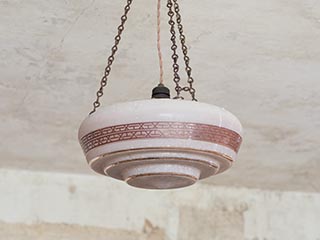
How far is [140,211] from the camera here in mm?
3379

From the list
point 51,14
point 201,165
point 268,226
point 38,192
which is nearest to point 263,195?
point 268,226

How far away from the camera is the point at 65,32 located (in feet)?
6.30

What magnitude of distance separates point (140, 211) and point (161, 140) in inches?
88.2

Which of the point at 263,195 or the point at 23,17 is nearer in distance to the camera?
the point at 23,17

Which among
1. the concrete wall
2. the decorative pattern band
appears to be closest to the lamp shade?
the decorative pattern band

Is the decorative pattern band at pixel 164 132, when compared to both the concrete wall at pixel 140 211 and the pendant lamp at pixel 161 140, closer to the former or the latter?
the pendant lamp at pixel 161 140

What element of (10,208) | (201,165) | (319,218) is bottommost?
(201,165)

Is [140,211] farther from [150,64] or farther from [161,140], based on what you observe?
[161,140]

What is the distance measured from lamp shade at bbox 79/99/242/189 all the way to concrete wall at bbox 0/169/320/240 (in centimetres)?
203

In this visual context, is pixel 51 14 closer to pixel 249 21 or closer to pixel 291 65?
pixel 249 21

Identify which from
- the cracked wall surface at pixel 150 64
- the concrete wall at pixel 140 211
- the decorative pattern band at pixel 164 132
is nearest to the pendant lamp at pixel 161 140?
the decorative pattern band at pixel 164 132

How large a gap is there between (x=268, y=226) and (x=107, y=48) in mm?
1871

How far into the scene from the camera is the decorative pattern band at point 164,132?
118cm

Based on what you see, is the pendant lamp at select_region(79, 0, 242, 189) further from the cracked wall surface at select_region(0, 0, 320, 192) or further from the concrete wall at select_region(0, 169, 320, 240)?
the concrete wall at select_region(0, 169, 320, 240)
